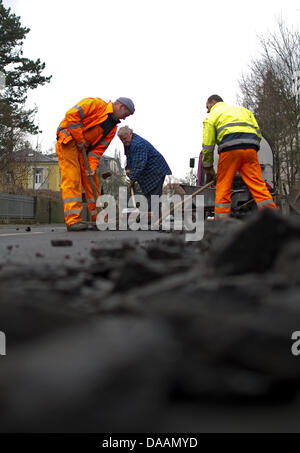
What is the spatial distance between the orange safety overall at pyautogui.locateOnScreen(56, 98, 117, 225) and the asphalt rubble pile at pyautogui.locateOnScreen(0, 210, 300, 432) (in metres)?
6.22

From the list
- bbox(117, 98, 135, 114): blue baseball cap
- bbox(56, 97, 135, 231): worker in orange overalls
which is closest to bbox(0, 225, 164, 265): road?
bbox(56, 97, 135, 231): worker in orange overalls

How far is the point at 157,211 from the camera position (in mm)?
9047

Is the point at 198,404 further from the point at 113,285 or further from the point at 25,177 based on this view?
the point at 25,177

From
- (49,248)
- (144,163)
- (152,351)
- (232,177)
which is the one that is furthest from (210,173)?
(152,351)

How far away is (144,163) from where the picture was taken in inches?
368

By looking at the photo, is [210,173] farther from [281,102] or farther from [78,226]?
[281,102]

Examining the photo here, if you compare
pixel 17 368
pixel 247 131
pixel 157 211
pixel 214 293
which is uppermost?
pixel 247 131

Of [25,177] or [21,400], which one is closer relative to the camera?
[21,400]

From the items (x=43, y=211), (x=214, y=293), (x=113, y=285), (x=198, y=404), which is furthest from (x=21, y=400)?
(x=43, y=211)

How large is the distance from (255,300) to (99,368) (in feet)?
1.77

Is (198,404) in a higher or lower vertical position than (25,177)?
lower

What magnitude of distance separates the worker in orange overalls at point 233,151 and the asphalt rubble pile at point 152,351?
18.0 feet

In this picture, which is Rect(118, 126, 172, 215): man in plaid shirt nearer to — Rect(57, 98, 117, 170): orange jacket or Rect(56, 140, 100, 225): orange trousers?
Rect(57, 98, 117, 170): orange jacket

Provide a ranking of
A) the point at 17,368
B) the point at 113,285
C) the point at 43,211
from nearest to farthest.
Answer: the point at 17,368
the point at 113,285
the point at 43,211
